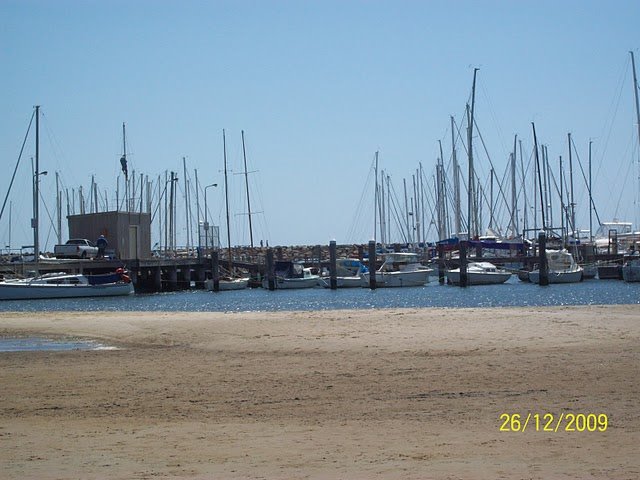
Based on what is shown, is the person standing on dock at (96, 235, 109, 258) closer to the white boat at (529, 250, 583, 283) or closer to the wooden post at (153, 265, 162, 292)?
the wooden post at (153, 265, 162, 292)

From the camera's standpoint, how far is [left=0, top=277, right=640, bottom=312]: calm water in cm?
4709

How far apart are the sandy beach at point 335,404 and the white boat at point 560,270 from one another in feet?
146

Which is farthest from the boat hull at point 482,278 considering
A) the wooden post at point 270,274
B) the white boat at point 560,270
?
the wooden post at point 270,274

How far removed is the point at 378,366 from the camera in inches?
640

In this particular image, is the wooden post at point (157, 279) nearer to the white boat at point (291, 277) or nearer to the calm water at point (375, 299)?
the calm water at point (375, 299)

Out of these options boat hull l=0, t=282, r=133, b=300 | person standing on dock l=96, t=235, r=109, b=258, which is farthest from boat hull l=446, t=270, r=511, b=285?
person standing on dock l=96, t=235, r=109, b=258

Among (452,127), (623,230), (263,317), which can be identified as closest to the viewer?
(263,317)

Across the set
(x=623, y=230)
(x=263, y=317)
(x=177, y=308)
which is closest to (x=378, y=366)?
(x=263, y=317)

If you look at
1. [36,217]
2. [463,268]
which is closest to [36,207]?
[36,217]

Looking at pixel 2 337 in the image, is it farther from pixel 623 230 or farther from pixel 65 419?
pixel 623 230

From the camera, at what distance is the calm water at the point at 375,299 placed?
4709 cm

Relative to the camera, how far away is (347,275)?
75.2 m

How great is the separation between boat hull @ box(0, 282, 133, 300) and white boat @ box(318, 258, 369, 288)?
1806 centimetres

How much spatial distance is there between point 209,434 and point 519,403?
4.29 metres
